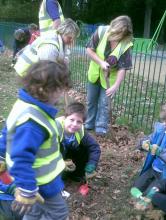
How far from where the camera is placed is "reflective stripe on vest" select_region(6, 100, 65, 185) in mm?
2205

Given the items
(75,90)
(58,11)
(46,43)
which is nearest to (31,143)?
(46,43)

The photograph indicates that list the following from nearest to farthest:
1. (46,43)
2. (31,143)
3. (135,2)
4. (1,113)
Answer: (31,143), (46,43), (1,113), (135,2)

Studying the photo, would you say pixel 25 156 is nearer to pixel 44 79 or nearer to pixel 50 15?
pixel 44 79

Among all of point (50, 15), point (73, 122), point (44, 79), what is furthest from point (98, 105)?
point (44, 79)

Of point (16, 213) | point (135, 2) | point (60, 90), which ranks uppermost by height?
point (60, 90)

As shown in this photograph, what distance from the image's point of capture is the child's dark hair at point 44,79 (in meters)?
2.20

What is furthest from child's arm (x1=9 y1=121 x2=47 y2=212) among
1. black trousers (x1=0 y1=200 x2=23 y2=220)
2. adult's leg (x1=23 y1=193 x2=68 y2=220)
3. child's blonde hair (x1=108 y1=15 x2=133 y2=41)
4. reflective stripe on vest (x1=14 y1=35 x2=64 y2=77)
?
child's blonde hair (x1=108 y1=15 x2=133 y2=41)

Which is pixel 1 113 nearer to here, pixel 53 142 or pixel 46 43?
pixel 46 43

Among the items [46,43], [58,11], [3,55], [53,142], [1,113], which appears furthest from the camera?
[3,55]

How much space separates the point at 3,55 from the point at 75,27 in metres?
10.1

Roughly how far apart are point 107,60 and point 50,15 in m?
1.39

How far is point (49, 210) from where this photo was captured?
2562 mm

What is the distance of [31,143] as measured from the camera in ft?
7.08

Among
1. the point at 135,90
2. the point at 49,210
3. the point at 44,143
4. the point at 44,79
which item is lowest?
the point at 135,90
